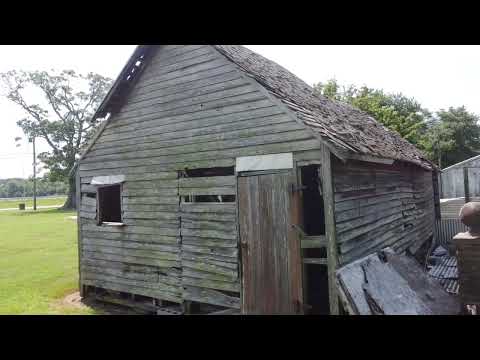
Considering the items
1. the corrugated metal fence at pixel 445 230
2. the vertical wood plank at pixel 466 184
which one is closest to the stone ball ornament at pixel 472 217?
the corrugated metal fence at pixel 445 230

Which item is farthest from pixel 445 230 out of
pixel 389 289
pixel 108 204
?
pixel 108 204

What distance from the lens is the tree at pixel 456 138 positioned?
3937 cm

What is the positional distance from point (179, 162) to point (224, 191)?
1.50m

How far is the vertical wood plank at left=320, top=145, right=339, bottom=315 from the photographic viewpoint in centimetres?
619

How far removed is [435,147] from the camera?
39062mm

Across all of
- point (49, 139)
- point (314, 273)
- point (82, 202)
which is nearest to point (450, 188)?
point (314, 273)

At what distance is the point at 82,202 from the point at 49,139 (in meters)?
41.6

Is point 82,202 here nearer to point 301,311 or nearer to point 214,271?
point 214,271

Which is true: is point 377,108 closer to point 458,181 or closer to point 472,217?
point 458,181

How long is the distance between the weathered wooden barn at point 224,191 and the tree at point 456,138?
109 ft

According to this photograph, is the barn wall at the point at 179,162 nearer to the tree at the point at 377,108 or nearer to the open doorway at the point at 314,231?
the open doorway at the point at 314,231

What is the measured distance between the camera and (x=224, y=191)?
7559mm

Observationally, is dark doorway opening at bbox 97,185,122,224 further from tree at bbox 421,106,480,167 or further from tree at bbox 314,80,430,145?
tree at bbox 421,106,480,167

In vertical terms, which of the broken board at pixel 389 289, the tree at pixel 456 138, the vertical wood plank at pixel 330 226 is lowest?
the broken board at pixel 389 289
